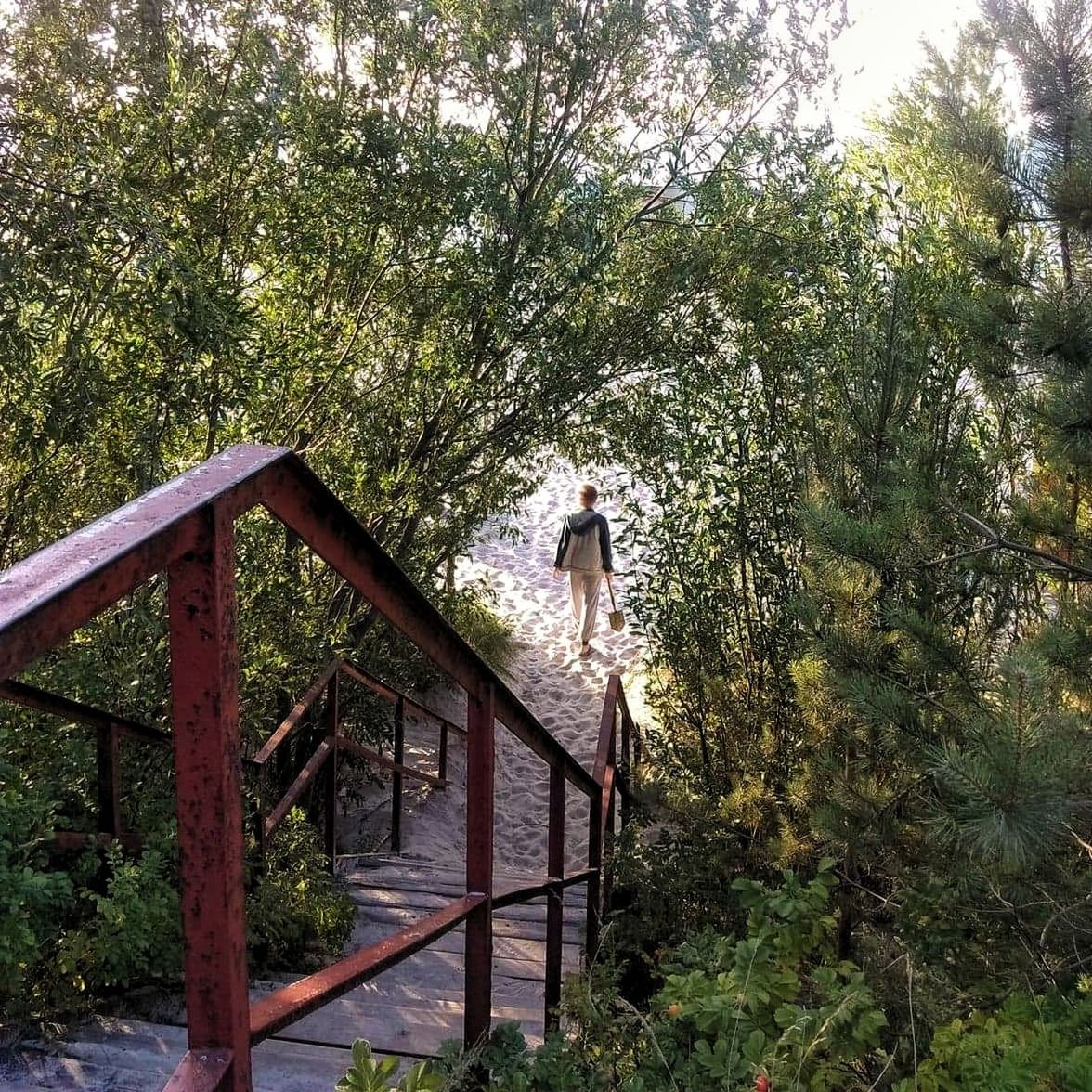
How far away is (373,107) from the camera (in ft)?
13.9

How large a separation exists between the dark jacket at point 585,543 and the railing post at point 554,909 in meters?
5.10

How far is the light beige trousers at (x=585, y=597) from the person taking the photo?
346 inches

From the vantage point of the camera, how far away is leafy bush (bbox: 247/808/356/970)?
134 inches

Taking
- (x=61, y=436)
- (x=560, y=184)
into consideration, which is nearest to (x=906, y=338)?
(x=560, y=184)

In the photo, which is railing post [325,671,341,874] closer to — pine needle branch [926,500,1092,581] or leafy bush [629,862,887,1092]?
leafy bush [629,862,887,1092]

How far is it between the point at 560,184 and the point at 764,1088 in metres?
3.84

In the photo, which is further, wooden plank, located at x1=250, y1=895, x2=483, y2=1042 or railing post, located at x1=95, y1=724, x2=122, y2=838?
railing post, located at x1=95, y1=724, x2=122, y2=838

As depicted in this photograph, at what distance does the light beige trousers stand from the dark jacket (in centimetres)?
13

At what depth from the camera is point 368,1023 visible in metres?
2.79

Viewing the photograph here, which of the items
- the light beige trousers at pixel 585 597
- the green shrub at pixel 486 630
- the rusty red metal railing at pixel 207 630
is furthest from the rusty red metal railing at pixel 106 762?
the light beige trousers at pixel 585 597

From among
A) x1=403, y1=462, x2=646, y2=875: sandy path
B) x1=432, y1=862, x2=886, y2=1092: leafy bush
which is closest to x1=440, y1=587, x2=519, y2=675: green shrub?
x1=403, y1=462, x2=646, y2=875: sandy path

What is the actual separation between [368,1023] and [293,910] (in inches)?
33.6

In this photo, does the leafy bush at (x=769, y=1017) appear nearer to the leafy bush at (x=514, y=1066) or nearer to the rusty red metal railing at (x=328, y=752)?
the leafy bush at (x=514, y=1066)

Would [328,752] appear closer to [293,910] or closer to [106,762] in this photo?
[293,910]
